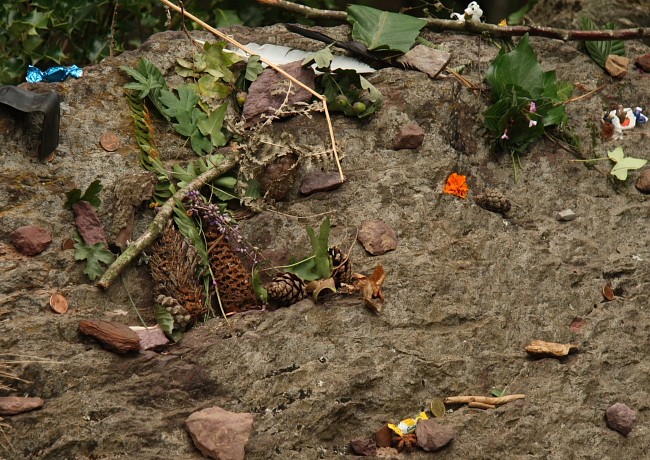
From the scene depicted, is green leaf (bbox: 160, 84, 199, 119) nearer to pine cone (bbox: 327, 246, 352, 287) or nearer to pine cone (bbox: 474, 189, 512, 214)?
pine cone (bbox: 327, 246, 352, 287)

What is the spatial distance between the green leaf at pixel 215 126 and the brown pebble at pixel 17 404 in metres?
1.28

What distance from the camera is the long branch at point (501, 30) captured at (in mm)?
4125

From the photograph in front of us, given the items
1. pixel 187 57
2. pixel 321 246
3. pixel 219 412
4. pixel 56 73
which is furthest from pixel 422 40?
pixel 219 412

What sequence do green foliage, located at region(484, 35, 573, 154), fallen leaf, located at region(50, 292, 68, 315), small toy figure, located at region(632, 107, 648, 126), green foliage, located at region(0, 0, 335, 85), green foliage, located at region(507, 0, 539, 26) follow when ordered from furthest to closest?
green foliage, located at region(507, 0, 539, 26) → green foliage, located at region(0, 0, 335, 85) → small toy figure, located at region(632, 107, 648, 126) → green foliage, located at region(484, 35, 573, 154) → fallen leaf, located at region(50, 292, 68, 315)

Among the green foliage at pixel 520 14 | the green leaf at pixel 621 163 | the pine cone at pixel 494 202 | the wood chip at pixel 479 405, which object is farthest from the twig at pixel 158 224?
the green foliage at pixel 520 14

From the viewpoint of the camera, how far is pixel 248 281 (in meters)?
3.24

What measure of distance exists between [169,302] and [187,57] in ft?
3.88

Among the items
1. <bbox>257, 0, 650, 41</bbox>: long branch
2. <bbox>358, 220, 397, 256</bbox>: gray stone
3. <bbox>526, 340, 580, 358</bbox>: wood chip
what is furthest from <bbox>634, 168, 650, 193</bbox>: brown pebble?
<bbox>358, 220, 397, 256</bbox>: gray stone

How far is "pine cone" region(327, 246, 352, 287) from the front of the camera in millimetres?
3248

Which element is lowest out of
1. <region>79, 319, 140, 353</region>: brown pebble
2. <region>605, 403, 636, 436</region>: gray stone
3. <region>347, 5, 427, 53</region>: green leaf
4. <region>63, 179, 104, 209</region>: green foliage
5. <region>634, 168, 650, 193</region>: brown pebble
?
<region>605, 403, 636, 436</region>: gray stone

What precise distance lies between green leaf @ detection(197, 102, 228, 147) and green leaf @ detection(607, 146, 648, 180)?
1.60 metres

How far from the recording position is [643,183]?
3.83 m

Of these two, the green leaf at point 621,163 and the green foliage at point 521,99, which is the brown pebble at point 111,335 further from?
the green leaf at point 621,163

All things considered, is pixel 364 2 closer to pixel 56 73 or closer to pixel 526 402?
pixel 56 73
